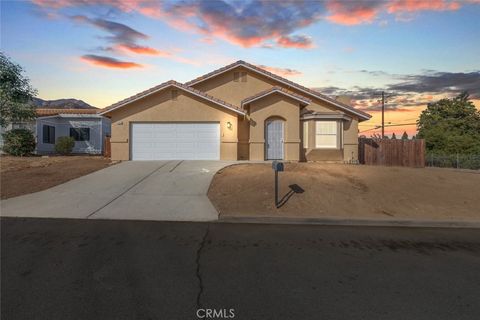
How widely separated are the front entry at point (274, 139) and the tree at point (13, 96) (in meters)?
16.4

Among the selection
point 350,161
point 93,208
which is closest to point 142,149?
point 93,208

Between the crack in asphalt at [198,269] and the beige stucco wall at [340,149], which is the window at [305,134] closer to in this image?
the beige stucco wall at [340,149]

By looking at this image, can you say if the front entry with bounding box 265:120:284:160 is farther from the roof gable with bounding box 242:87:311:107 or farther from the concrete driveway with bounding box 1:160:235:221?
the concrete driveway with bounding box 1:160:235:221

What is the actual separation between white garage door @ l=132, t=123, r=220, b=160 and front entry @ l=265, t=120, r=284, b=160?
115 inches

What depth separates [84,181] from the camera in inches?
582

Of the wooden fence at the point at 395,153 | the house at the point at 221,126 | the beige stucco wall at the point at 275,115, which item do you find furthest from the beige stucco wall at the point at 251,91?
the wooden fence at the point at 395,153

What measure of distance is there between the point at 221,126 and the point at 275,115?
322 centimetres

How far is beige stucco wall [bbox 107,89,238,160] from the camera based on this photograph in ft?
66.0

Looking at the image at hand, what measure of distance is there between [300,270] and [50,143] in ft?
97.1

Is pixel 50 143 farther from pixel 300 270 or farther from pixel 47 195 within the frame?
pixel 300 270

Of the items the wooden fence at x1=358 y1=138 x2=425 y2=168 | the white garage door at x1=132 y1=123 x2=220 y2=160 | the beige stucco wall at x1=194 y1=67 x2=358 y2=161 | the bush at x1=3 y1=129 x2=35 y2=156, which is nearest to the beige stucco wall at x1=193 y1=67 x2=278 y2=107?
the beige stucco wall at x1=194 y1=67 x2=358 y2=161

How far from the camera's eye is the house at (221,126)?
20.1m

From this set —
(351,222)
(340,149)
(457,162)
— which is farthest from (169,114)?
(457,162)

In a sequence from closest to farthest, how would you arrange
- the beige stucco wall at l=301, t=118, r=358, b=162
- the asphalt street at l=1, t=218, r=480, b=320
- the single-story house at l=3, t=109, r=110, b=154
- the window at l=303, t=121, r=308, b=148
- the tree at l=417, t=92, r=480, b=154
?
the asphalt street at l=1, t=218, r=480, b=320
the beige stucco wall at l=301, t=118, r=358, b=162
the window at l=303, t=121, r=308, b=148
the single-story house at l=3, t=109, r=110, b=154
the tree at l=417, t=92, r=480, b=154
